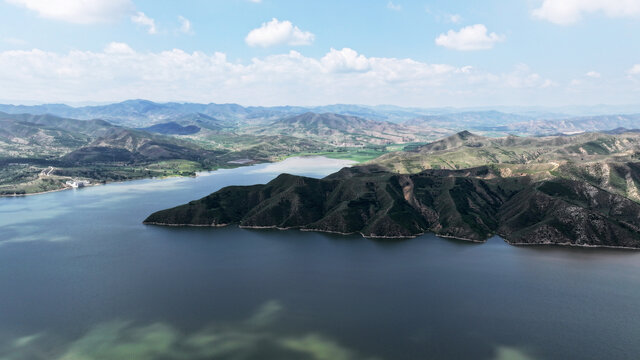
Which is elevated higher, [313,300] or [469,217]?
[469,217]

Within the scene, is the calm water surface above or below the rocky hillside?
below

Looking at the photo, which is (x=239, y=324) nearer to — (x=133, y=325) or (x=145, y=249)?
(x=133, y=325)

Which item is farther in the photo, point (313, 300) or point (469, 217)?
point (469, 217)

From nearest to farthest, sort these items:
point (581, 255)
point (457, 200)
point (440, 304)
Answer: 1. point (440, 304)
2. point (581, 255)
3. point (457, 200)

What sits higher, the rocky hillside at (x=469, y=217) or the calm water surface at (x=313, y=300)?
the rocky hillside at (x=469, y=217)

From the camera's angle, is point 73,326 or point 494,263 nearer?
point 73,326

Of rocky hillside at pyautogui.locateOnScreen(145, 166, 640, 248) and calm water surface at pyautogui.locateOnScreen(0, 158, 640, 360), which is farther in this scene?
rocky hillside at pyautogui.locateOnScreen(145, 166, 640, 248)

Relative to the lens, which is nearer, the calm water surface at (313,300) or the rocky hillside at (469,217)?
the calm water surface at (313,300)

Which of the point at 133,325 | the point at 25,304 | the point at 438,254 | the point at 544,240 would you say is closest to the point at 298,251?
the point at 438,254
